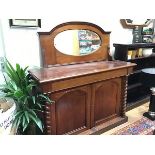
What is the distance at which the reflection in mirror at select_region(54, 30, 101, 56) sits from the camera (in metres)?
2.09

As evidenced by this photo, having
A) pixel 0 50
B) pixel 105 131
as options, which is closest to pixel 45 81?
pixel 0 50

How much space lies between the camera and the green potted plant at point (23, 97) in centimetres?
149

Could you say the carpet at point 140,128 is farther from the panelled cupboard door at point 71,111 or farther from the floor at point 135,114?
the panelled cupboard door at point 71,111

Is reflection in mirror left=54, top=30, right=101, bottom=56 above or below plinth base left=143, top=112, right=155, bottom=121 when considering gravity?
above

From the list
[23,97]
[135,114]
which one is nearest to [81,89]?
[23,97]

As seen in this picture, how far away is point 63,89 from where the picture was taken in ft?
5.50

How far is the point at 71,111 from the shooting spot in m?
1.85

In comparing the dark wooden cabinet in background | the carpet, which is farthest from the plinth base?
the dark wooden cabinet in background

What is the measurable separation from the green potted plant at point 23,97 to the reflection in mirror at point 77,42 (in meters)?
0.66

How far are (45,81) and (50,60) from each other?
595 mm

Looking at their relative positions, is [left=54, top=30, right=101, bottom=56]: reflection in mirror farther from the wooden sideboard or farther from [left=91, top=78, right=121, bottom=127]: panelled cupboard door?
[left=91, top=78, right=121, bottom=127]: panelled cupboard door

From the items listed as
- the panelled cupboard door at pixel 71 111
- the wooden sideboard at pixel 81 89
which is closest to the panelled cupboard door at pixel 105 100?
the wooden sideboard at pixel 81 89

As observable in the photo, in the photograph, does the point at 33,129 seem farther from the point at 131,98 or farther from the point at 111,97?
the point at 131,98

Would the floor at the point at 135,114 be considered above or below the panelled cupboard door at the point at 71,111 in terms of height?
below
